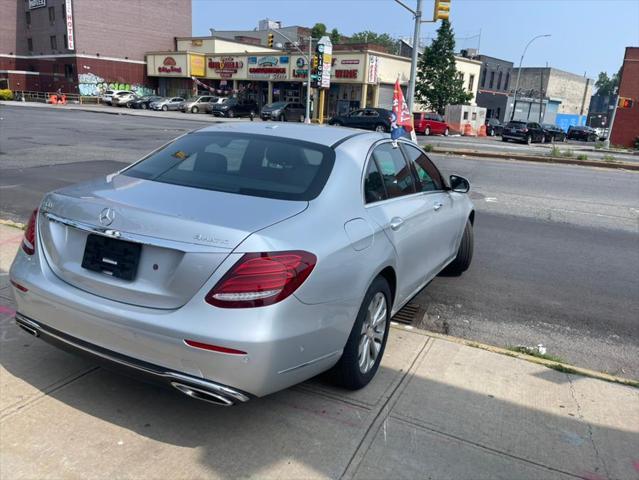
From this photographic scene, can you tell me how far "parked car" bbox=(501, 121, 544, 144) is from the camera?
36.0 m

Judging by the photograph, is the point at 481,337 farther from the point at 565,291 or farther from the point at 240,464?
the point at 240,464

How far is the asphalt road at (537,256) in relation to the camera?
4723 mm

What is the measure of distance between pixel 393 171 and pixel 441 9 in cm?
1723

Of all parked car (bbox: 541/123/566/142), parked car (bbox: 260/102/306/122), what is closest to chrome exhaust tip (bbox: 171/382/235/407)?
parked car (bbox: 260/102/306/122)

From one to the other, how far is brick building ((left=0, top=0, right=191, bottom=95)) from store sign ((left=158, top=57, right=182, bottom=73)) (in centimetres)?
398

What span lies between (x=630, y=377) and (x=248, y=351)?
305cm

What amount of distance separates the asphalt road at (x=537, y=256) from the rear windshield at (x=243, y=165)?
2.09m

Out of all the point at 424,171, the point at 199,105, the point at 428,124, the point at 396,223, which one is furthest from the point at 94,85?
the point at 396,223

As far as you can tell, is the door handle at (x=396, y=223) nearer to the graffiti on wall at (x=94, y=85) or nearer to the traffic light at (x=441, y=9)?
the traffic light at (x=441, y=9)

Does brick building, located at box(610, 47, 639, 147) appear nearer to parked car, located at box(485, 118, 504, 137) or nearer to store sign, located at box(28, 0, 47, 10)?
parked car, located at box(485, 118, 504, 137)

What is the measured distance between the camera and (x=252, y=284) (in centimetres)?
252

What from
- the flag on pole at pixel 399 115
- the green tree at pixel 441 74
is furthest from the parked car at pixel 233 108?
the flag on pole at pixel 399 115

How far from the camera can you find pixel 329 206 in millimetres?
3078

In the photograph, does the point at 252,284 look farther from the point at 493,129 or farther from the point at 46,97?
the point at 46,97
